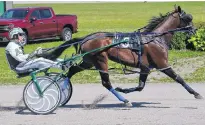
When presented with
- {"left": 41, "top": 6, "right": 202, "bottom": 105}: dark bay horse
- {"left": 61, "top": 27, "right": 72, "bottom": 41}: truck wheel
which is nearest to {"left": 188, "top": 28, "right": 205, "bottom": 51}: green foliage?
{"left": 41, "top": 6, "right": 202, "bottom": 105}: dark bay horse

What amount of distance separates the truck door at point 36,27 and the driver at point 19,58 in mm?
15502

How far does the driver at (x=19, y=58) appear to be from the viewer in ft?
32.4

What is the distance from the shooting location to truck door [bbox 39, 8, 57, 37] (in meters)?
26.5

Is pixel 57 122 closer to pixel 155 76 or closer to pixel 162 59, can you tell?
pixel 162 59

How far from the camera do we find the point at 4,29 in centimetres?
2467

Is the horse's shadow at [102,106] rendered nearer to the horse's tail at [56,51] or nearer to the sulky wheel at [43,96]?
the sulky wheel at [43,96]

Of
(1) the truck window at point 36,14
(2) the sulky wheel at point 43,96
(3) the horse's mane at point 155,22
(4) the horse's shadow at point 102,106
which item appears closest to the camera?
(2) the sulky wheel at point 43,96

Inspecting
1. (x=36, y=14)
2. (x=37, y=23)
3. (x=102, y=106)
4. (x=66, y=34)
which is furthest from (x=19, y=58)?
(x=66, y=34)

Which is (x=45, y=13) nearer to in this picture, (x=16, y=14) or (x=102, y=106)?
→ (x=16, y=14)

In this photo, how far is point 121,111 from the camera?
33.1ft

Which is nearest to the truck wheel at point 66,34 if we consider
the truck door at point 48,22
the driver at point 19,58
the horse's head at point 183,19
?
the truck door at point 48,22

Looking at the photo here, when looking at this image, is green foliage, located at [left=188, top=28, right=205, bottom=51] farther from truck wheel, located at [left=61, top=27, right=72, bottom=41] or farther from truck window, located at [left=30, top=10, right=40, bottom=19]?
truck window, located at [left=30, top=10, right=40, bottom=19]

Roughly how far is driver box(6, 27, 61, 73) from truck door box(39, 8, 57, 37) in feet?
53.7

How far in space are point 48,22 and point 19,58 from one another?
16897mm
